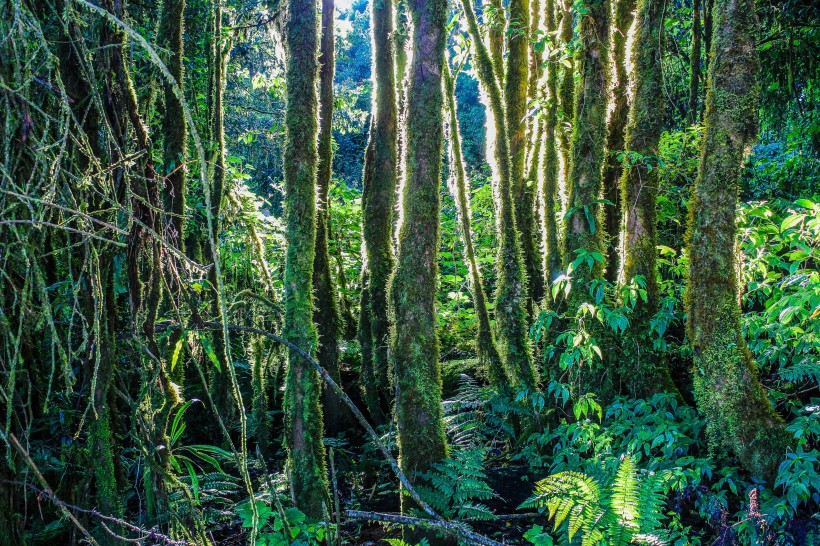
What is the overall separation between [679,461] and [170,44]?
564cm

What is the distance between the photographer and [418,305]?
4.09 metres

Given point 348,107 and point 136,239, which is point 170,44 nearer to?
point 136,239

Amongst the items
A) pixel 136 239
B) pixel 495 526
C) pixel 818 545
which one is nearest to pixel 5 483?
pixel 136 239

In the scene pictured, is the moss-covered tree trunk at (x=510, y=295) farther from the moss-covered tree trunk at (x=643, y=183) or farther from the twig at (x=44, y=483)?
the twig at (x=44, y=483)

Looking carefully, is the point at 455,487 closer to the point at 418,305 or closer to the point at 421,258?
the point at 418,305

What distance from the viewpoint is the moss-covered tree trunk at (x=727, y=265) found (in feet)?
13.1

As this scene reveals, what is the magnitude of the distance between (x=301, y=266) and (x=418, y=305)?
0.98 m

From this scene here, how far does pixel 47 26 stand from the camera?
2.76 meters

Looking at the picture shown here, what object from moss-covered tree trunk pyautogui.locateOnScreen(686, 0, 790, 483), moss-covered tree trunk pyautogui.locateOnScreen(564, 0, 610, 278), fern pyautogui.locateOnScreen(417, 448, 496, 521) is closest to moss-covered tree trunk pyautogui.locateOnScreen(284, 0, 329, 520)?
fern pyautogui.locateOnScreen(417, 448, 496, 521)

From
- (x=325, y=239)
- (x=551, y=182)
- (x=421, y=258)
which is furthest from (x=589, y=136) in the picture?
(x=325, y=239)

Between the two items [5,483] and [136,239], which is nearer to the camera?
[5,483]

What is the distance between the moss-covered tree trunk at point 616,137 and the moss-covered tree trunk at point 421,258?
2777 millimetres

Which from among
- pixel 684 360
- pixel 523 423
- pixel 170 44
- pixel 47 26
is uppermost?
pixel 170 44

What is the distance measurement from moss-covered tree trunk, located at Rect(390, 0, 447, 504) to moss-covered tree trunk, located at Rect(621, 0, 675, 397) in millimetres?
2297
